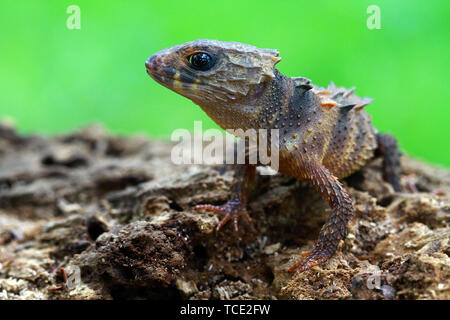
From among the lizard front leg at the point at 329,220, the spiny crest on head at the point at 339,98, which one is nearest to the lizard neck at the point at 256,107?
the spiny crest on head at the point at 339,98

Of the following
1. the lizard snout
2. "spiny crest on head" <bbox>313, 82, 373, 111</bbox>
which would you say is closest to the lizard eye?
the lizard snout

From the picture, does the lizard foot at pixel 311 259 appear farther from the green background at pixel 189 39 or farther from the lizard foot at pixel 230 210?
the green background at pixel 189 39

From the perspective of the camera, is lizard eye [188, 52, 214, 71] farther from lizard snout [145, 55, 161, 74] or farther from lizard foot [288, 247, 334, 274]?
lizard foot [288, 247, 334, 274]

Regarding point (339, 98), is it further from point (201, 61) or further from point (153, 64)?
point (153, 64)

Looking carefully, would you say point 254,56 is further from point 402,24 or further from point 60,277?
point 402,24
